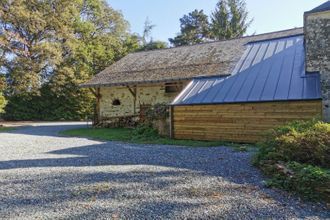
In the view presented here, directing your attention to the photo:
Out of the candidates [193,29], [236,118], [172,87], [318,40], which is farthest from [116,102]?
[193,29]

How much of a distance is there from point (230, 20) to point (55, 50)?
26034 mm

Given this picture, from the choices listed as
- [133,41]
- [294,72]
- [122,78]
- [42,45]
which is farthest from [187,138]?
[133,41]

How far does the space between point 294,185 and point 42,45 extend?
23419 millimetres

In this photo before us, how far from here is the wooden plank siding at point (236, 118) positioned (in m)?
10.4

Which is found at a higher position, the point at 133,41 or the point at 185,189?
the point at 133,41

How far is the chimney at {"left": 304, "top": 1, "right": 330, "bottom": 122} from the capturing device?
10977 mm

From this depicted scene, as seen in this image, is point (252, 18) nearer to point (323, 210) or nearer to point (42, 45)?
point (42, 45)

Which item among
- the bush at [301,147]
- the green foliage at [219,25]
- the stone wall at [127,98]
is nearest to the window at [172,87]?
the stone wall at [127,98]

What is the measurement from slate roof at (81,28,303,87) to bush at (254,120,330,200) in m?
7.50

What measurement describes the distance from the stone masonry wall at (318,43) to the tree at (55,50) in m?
19.3

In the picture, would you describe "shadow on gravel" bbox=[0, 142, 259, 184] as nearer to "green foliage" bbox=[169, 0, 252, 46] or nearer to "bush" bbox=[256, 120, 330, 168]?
"bush" bbox=[256, 120, 330, 168]

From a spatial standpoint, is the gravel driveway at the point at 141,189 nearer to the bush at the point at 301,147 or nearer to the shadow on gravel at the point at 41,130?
the bush at the point at 301,147

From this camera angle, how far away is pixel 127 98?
18.5 meters

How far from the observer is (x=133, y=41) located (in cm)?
3569
